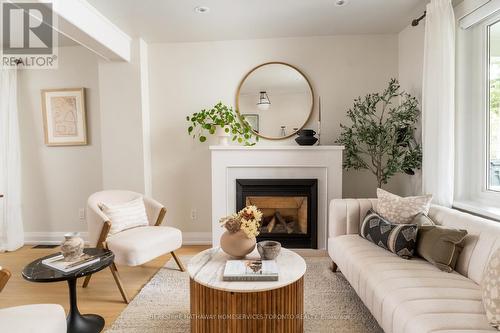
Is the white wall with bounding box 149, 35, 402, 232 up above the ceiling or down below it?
below

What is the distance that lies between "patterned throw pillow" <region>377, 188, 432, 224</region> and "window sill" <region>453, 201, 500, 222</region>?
0.29 metres

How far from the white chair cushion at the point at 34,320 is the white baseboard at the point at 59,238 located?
2280mm

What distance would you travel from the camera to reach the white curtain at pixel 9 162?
3502 mm

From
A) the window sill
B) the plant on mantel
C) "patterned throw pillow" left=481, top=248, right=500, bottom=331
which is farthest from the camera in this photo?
the plant on mantel

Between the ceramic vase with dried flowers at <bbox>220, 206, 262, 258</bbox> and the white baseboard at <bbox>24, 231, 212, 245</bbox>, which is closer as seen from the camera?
the ceramic vase with dried flowers at <bbox>220, 206, 262, 258</bbox>

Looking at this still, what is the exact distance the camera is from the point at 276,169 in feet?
10.8

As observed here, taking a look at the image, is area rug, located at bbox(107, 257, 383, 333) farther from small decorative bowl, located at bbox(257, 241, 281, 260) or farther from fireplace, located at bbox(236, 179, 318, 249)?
fireplace, located at bbox(236, 179, 318, 249)

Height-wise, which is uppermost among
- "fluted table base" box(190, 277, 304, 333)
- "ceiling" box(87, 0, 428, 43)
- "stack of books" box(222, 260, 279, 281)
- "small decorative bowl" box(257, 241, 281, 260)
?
"ceiling" box(87, 0, 428, 43)

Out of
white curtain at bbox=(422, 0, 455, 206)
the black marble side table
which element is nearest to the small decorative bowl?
the black marble side table

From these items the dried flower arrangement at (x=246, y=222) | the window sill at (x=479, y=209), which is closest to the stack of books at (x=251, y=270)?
the dried flower arrangement at (x=246, y=222)

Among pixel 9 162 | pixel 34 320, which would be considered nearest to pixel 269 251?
pixel 34 320

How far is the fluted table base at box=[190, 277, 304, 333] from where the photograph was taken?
5.16 feet

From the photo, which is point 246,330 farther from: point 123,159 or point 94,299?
point 123,159

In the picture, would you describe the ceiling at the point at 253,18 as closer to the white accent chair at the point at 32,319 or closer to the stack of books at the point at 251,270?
the stack of books at the point at 251,270
